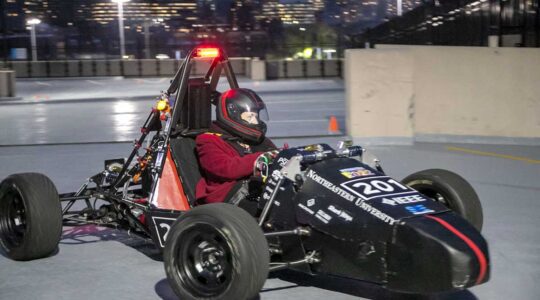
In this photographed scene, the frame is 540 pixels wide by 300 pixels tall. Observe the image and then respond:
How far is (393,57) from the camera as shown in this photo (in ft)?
46.5

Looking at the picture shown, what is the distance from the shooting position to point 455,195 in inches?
257

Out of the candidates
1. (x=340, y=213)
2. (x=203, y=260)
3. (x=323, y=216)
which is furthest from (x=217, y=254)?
(x=340, y=213)

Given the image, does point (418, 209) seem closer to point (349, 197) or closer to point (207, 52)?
point (349, 197)

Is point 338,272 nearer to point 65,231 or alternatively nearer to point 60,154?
point 65,231

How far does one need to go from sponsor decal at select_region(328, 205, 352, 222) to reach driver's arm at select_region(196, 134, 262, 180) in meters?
0.93

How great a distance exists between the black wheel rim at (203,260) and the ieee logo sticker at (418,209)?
3.89 ft

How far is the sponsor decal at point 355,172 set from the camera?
5762 millimetres

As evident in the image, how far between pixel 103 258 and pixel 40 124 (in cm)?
1323

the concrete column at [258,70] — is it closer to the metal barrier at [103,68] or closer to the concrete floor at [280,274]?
the metal barrier at [103,68]

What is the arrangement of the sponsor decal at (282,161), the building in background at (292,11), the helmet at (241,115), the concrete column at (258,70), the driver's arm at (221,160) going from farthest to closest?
the building in background at (292,11) < the concrete column at (258,70) < the helmet at (241,115) < the driver's arm at (221,160) < the sponsor decal at (282,161)

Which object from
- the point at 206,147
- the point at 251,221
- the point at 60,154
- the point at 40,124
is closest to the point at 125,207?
the point at 206,147

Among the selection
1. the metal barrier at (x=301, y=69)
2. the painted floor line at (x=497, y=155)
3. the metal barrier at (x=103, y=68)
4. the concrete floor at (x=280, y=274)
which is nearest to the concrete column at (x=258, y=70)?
the metal barrier at (x=301, y=69)

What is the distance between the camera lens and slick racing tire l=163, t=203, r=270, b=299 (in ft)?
16.9

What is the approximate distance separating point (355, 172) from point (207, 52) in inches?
82.7
